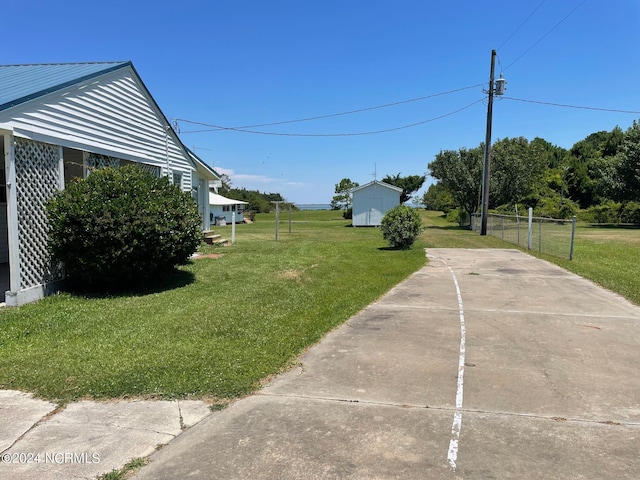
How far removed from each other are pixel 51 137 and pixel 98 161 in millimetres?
2101

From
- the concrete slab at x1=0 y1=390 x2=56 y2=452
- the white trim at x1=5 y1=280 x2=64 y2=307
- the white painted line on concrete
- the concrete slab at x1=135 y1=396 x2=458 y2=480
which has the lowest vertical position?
the concrete slab at x1=0 y1=390 x2=56 y2=452

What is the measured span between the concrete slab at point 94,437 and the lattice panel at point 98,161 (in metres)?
7.23

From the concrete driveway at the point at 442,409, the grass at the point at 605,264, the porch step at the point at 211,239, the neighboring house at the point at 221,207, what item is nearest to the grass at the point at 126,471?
the concrete driveway at the point at 442,409

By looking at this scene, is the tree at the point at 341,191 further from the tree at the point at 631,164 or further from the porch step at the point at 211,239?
the porch step at the point at 211,239

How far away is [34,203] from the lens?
24.6 ft

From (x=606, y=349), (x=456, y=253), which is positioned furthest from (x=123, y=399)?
(x=456, y=253)

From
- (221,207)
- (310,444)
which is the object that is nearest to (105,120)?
(310,444)

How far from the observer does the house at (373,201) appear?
116ft

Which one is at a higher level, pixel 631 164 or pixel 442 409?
pixel 631 164

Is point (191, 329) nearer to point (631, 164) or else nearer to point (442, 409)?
point (442, 409)

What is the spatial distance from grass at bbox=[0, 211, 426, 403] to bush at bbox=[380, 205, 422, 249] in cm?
549

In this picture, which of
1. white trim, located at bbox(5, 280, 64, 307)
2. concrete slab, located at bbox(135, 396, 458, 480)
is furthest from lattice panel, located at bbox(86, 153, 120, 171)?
concrete slab, located at bbox(135, 396, 458, 480)

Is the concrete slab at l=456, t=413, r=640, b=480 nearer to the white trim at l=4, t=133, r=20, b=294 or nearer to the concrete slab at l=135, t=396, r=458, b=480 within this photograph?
the concrete slab at l=135, t=396, r=458, b=480

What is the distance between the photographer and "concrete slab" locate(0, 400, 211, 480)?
2.85 meters
